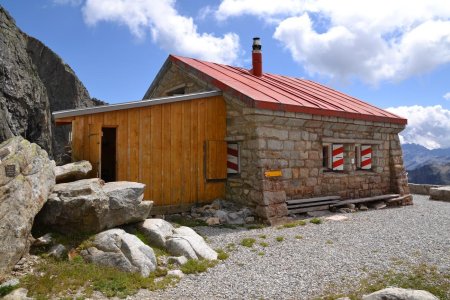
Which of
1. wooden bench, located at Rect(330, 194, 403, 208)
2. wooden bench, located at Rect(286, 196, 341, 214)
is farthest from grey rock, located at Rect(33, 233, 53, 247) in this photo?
wooden bench, located at Rect(330, 194, 403, 208)

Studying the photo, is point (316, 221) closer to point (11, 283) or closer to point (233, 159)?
point (233, 159)

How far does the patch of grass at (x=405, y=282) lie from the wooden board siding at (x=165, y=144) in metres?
5.29

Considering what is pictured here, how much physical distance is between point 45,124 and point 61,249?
2.75m

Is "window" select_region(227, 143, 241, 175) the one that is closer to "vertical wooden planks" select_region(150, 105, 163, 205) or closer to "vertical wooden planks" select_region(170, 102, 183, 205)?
"vertical wooden planks" select_region(170, 102, 183, 205)

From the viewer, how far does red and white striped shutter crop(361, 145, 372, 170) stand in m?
12.7

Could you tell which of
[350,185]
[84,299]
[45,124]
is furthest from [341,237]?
[45,124]

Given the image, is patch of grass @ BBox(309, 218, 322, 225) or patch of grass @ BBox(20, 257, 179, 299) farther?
patch of grass @ BBox(309, 218, 322, 225)

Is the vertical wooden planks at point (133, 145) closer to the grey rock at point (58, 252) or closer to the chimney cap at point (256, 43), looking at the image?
the grey rock at point (58, 252)

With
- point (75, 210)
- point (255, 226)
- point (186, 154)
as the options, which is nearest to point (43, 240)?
point (75, 210)

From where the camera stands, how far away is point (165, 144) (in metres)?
9.19

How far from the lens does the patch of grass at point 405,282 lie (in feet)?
15.4

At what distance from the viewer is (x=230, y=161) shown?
34.0 ft

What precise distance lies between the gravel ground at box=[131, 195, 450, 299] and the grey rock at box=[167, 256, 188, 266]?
45 centimetres

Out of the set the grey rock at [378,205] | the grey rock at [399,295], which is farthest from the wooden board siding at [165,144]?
the grey rock at [399,295]
